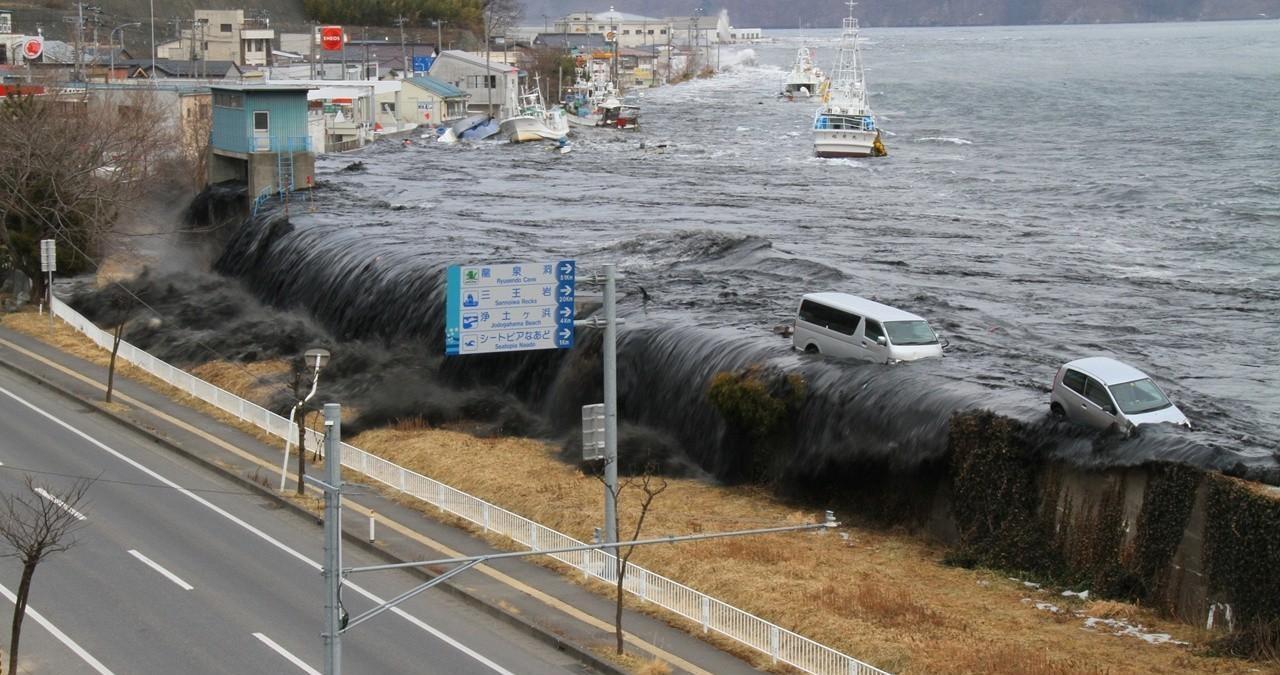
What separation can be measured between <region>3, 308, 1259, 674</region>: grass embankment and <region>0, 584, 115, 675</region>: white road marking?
778 centimetres

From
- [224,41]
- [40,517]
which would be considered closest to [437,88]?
[224,41]

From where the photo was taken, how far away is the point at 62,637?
22.5 metres

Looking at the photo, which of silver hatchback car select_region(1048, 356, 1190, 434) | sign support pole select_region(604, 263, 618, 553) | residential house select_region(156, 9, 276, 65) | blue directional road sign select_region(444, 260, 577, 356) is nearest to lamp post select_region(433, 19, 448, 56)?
residential house select_region(156, 9, 276, 65)

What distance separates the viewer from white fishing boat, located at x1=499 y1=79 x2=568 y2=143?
11162 cm

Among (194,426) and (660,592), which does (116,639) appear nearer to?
(660,592)

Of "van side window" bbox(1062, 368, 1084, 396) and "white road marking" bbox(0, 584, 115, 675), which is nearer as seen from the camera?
"white road marking" bbox(0, 584, 115, 675)

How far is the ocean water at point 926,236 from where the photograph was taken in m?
39.3

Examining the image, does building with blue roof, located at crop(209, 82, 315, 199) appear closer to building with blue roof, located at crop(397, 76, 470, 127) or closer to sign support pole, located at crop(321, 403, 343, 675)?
sign support pole, located at crop(321, 403, 343, 675)

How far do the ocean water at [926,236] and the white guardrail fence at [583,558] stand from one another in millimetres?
7564

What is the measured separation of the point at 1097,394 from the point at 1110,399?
1.53ft

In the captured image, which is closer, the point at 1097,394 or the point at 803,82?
the point at 1097,394

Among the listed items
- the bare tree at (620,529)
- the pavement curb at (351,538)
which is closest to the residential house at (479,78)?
the pavement curb at (351,538)

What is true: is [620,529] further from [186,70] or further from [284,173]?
[186,70]

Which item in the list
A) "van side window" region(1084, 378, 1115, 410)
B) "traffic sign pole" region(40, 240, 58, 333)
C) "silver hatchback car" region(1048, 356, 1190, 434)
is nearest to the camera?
"silver hatchback car" region(1048, 356, 1190, 434)
